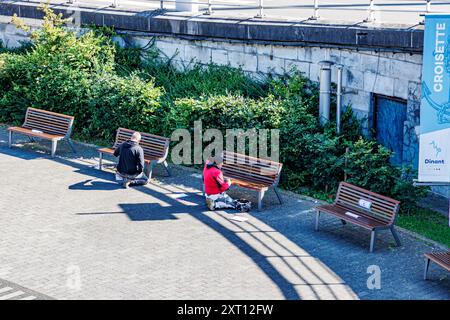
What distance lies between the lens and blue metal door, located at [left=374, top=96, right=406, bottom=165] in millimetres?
18141

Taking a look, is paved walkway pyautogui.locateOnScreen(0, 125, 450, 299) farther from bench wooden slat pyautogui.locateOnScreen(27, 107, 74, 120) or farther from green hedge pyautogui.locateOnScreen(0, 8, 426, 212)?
bench wooden slat pyautogui.locateOnScreen(27, 107, 74, 120)

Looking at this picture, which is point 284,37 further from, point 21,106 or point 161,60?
point 21,106

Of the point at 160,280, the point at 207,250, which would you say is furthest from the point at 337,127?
the point at 160,280

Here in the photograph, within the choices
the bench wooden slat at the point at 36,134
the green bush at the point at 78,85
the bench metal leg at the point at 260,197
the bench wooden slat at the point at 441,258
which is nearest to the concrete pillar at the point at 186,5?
the green bush at the point at 78,85

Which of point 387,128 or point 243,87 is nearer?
point 387,128

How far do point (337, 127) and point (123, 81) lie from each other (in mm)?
5171

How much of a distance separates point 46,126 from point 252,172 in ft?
18.1

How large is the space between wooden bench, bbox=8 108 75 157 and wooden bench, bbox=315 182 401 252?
687 centimetres

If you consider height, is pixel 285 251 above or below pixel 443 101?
below

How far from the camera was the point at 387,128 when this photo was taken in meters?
18.5

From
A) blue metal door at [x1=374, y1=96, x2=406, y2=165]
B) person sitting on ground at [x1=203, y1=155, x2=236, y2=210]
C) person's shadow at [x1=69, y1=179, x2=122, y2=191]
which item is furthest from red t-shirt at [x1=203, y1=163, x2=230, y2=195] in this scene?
blue metal door at [x1=374, y1=96, x2=406, y2=165]

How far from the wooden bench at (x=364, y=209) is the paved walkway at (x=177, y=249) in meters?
0.33

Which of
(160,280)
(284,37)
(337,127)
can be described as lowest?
(160,280)

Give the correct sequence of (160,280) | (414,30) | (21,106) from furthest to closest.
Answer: (21,106)
(414,30)
(160,280)
